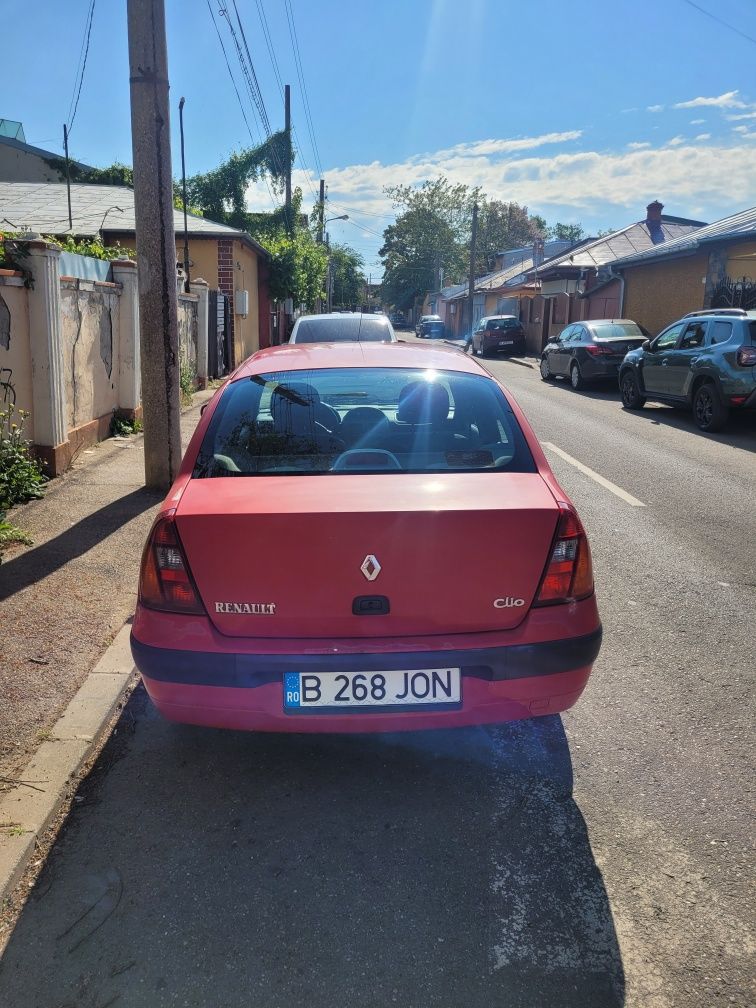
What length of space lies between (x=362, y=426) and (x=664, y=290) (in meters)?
20.2

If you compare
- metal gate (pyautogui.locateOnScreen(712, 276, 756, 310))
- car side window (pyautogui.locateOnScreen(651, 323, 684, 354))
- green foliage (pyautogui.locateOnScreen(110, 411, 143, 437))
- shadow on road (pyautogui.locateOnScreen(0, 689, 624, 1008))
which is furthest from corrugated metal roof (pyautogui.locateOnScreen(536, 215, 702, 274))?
shadow on road (pyautogui.locateOnScreen(0, 689, 624, 1008))

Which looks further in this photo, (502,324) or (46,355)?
(502,324)

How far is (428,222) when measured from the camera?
293 ft

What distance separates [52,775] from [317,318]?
29.6 feet

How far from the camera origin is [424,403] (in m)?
3.51

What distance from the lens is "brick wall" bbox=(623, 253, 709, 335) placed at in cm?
1931

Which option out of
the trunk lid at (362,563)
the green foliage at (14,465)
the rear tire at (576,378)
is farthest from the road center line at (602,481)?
the rear tire at (576,378)

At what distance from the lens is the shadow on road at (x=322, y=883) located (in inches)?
80.0

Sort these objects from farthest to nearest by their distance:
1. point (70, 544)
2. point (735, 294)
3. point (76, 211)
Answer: point (76, 211) < point (735, 294) < point (70, 544)

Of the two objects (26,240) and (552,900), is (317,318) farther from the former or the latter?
(552,900)

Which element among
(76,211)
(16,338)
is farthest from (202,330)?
(16,338)

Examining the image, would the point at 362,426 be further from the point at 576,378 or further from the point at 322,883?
the point at 576,378

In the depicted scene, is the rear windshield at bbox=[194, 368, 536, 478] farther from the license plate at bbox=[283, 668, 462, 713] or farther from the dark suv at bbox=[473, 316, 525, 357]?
the dark suv at bbox=[473, 316, 525, 357]

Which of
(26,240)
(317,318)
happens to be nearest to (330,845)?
(26,240)
